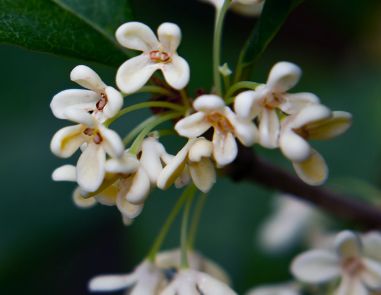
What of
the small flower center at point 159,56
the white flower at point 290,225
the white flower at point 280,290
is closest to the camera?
the small flower center at point 159,56

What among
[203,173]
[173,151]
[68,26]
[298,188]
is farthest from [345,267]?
[173,151]

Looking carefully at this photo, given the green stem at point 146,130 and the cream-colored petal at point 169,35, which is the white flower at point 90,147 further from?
the cream-colored petal at point 169,35

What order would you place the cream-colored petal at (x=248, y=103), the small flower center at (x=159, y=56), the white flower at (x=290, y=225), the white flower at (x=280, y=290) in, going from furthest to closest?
1. the white flower at (x=290, y=225)
2. the white flower at (x=280, y=290)
3. the small flower center at (x=159, y=56)
4. the cream-colored petal at (x=248, y=103)

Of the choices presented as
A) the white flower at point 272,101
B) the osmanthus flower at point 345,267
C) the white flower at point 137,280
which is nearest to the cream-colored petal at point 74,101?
the white flower at point 272,101

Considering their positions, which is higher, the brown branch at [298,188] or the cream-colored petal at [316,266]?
the brown branch at [298,188]

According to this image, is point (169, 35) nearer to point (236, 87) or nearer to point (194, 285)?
point (236, 87)

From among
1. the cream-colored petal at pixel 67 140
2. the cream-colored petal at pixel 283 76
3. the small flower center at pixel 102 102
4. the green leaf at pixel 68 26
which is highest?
the green leaf at pixel 68 26

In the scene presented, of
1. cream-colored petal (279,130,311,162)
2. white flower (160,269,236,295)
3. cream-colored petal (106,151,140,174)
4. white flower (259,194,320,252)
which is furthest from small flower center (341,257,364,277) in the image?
white flower (259,194,320,252)

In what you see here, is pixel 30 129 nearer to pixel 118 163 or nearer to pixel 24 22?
pixel 24 22
